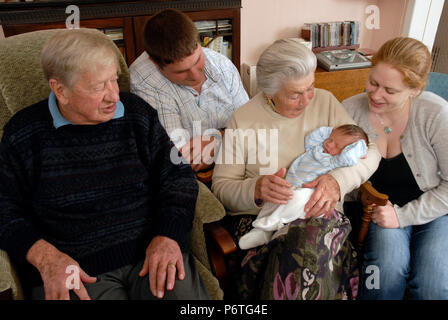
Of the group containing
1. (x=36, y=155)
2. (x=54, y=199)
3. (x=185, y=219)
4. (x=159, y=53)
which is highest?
(x=159, y=53)

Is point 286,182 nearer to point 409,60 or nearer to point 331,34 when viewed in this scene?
point 409,60

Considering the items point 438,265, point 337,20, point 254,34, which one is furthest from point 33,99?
point 337,20

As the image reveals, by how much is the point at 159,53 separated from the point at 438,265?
143 centimetres

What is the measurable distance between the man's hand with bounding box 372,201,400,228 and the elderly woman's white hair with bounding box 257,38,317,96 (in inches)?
25.6

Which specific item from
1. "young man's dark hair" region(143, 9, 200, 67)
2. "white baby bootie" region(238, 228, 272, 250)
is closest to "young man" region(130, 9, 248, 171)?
"young man's dark hair" region(143, 9, 200, 67)

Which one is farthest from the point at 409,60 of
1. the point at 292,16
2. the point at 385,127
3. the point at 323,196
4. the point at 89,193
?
the point at 292,16

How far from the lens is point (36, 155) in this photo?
127 centimetres

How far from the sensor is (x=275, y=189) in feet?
4.45

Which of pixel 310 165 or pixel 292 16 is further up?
pixel 292 16

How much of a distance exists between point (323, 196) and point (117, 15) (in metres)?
2.04

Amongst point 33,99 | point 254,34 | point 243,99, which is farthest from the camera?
point 254,34

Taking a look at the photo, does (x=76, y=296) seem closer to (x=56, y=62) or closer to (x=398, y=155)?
(x=56, y=62)

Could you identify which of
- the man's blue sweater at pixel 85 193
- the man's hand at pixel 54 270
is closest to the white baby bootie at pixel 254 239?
the man's blue sweater at pixel 85 193

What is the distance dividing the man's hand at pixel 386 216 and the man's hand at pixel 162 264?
33.2 inches
